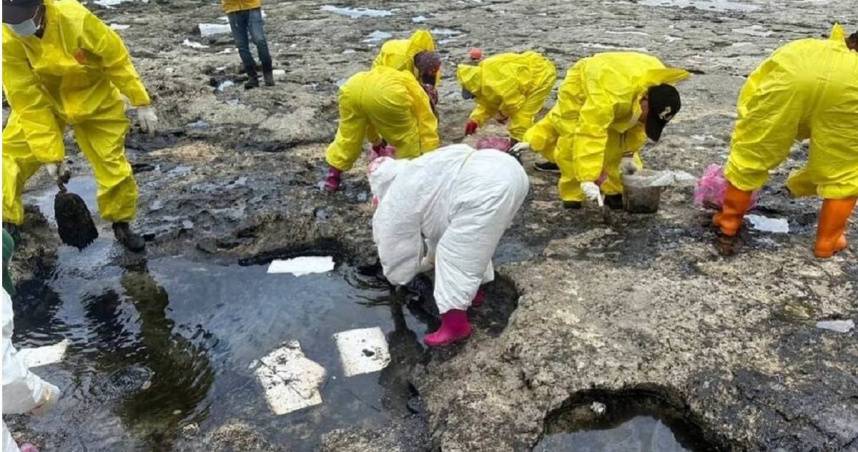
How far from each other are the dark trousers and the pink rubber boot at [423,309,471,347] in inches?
186

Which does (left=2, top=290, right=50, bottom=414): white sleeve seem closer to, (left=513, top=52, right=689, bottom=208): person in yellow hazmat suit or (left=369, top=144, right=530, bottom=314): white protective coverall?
(left=369, top=144, right=530, bottom=314): white protective coverall

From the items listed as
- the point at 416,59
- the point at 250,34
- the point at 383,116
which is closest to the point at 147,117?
the point at 383,116

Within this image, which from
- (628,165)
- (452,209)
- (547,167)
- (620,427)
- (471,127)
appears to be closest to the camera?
(620,427)

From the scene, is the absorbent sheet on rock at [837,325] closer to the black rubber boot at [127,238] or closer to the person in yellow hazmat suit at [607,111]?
the person in yellow hazmat suit at [607,111]

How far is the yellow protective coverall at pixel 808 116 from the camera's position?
2939mm

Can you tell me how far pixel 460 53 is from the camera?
8.04m

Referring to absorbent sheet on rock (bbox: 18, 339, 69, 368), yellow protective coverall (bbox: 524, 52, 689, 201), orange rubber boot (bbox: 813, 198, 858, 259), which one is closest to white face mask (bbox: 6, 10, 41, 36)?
absorbent sheet on rock (bbox: 18, 339, 69, 368)

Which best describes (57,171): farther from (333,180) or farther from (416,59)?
(416,59)

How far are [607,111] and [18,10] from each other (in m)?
2.95

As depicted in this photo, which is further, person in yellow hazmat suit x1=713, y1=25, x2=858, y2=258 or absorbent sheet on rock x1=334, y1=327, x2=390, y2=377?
person in yellow hazmat suit x1=713, y1=25, x2=858, y2=258

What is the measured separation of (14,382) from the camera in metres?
1.81

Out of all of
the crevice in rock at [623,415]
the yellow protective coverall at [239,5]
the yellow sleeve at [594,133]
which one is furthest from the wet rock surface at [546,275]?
the yellow protective coverall at [239,5]

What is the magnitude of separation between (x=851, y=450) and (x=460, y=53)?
662 cm

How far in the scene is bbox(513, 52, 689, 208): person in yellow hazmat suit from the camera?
348 cm
